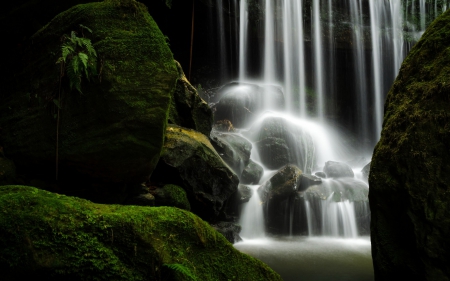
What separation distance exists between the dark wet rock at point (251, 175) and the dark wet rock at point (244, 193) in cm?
60

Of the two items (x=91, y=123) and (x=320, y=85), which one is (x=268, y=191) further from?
(x=320, y=85)

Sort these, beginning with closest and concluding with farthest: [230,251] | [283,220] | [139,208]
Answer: [139,208] → [230,251] → [283,220]

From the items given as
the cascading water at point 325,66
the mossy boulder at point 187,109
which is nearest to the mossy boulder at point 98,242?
the mossy boulder at point 187,109

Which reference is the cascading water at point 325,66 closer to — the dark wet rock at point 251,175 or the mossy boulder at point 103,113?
the dark wet rock at point 251,175

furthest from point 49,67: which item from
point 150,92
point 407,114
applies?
point 407,114

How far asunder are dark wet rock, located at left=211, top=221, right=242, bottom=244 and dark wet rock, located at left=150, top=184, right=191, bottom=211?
1.66 meters

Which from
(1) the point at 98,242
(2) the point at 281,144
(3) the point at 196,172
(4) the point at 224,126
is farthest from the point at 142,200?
Answer: (4) the point at 224,126

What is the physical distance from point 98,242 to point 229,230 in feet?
21.4

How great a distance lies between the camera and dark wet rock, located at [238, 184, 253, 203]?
34.5 ft

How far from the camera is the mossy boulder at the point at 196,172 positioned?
7.36 meters

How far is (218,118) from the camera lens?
56.8ft

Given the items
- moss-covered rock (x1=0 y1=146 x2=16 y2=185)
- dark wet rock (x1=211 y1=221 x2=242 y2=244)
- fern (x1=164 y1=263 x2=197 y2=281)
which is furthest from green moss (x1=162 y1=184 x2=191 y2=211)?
fern (x1=164 y1=263 x2=197 y2=281)

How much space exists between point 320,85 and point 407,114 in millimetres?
17999

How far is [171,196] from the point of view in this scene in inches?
274
